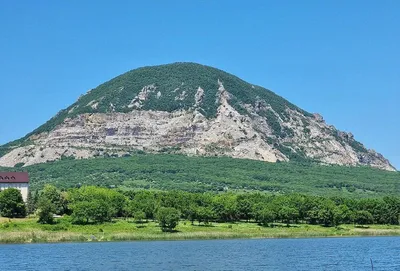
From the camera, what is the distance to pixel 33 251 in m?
99.1

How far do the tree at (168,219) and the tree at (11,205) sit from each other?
1397 inches

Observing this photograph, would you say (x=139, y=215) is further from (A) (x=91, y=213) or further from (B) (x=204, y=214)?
(B) (x=204, y=214)

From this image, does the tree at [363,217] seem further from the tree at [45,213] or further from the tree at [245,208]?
the tree at [45,213]

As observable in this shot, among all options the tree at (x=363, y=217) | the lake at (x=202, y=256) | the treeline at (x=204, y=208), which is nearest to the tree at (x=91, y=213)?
the treeline at (x=204, y=208)

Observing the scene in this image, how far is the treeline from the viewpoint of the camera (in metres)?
140

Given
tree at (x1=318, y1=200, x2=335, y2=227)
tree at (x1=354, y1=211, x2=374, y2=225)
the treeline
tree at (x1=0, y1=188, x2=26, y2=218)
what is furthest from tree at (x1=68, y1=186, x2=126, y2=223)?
tree at (x1=354, y1=211, x2=374, y2=225)

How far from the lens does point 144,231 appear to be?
12888 centimetres

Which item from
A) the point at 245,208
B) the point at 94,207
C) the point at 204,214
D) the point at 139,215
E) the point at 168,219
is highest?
the point at 94,207

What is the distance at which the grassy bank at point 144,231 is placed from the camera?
119875 mm

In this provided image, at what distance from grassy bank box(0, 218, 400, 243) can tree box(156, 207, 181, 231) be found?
1.49 m

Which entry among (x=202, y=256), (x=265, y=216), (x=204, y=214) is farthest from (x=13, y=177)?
(x=202, y=256)

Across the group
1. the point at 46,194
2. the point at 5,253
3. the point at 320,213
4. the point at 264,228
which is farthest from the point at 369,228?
the point at 5,253

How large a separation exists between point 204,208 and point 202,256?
58.0 m

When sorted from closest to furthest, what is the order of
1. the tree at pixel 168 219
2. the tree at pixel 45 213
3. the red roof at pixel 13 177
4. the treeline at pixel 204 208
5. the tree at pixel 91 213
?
the tree at pixel 168 219 → the tree at pixel 45 213 → the tree at pixel 91 213 → the treeline at pixel 204 208 → the red roof at pixel 13 177
